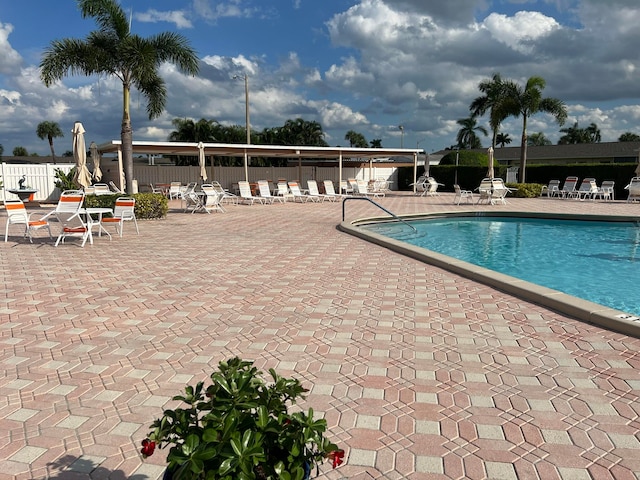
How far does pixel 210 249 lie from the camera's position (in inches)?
319

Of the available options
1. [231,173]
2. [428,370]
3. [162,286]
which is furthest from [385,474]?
[231,173]

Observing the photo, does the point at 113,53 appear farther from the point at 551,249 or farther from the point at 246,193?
the point at 551,249

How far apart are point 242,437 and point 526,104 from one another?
25.0 m

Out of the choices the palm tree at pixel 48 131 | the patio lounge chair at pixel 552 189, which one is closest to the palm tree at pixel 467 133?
the patio lounge chair at pixel 552 189

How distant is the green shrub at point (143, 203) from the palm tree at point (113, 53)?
1.16 metres

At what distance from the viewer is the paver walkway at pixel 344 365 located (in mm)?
2264

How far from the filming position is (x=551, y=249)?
9.93 metres

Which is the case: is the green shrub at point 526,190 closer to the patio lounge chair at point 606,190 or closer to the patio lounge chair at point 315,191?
the patio lounge chair at point 606,190

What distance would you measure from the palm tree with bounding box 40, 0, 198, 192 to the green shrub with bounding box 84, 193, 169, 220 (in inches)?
45.6

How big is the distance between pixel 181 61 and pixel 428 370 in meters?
13.6

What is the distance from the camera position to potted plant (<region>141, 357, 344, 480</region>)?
138cm

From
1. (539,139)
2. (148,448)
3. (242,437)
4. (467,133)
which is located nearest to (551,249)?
(242,437)

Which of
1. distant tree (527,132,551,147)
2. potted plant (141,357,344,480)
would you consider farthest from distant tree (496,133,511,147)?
potted plant (141,357,344,480)

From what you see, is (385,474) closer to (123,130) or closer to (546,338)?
(546,338)
